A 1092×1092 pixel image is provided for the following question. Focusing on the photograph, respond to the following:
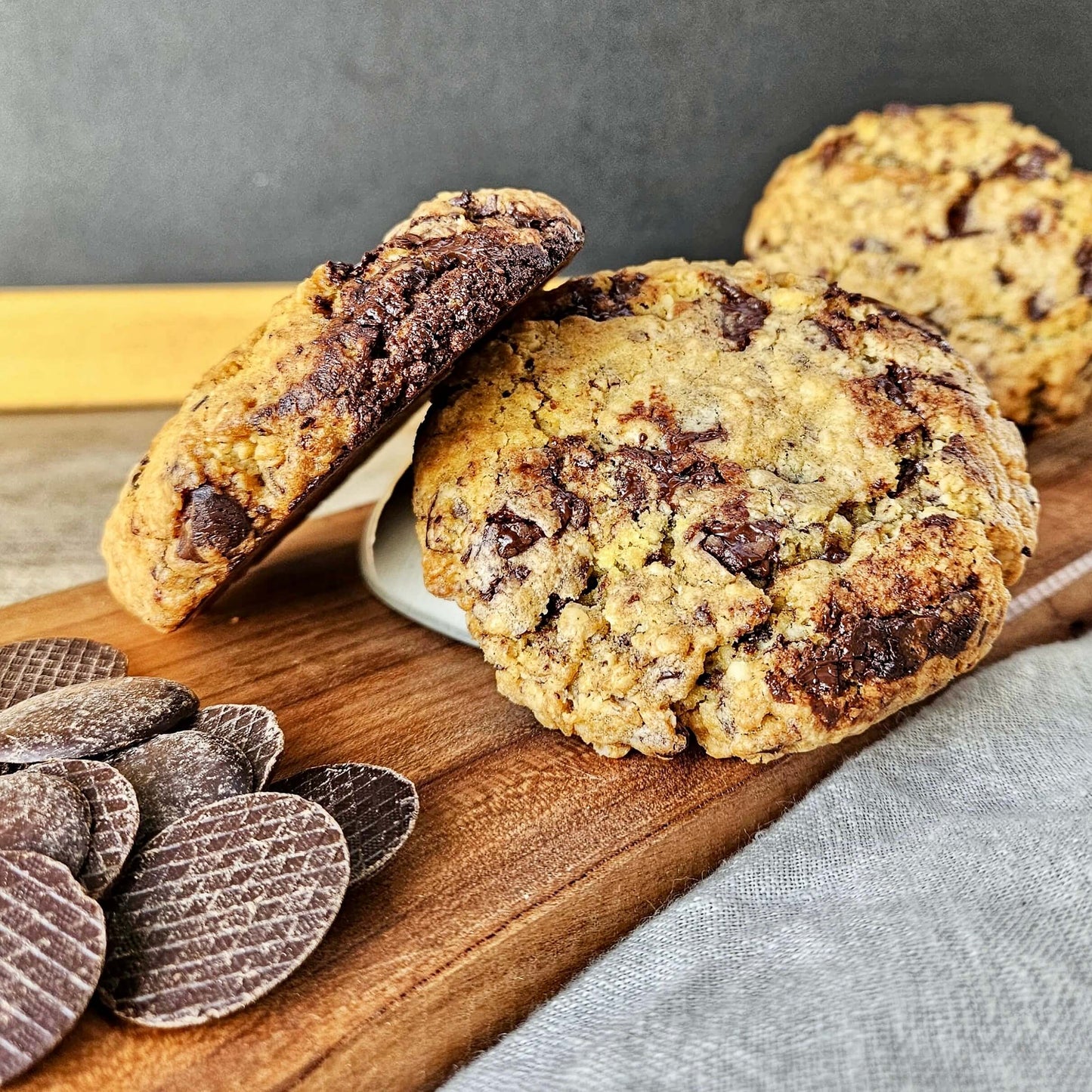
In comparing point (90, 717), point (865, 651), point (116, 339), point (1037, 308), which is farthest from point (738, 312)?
point (116, 339)

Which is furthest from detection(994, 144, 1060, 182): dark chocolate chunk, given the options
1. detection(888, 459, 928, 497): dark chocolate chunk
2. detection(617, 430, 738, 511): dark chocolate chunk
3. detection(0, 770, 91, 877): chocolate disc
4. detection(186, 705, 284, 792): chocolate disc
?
detection(0, 770, 91, 877): chocolate disc

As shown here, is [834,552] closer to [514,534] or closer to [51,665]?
[514,534]

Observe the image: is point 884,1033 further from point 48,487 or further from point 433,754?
point 48,487

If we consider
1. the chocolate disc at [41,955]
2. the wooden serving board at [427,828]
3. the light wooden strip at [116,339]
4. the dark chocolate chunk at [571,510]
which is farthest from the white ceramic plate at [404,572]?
the light wooden strip at [116,339]

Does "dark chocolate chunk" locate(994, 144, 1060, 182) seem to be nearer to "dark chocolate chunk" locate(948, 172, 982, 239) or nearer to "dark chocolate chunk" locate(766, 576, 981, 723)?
"dark chocolate chunk" locate(948, 172, 982, 239)

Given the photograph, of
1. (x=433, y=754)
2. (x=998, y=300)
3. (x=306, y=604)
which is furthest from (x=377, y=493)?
(x=998, y=300)
